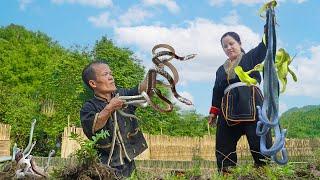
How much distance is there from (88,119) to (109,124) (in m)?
0.14

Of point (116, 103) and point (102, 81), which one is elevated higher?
point (102, 81)

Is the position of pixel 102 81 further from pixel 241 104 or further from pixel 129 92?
pixel 241 104

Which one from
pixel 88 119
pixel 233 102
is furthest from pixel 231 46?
pixel 88 119

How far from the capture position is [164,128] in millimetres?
27219

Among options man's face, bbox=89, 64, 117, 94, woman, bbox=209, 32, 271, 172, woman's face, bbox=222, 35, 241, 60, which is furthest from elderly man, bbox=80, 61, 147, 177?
woman's face, bbox=222, 35, 241, 60

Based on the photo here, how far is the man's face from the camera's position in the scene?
3.21 m

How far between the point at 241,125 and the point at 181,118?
27.3m

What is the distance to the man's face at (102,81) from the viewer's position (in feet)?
→ 10.5

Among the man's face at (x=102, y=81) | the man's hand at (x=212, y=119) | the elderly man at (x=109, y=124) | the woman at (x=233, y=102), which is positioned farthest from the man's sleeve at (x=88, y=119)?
the man's hand at (x=212, y=119)

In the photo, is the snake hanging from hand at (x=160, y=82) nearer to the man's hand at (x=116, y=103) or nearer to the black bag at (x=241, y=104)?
the man's hand at (x=116, y=103)

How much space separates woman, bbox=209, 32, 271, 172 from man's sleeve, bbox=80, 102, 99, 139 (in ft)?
2.71

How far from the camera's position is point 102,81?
127 inches

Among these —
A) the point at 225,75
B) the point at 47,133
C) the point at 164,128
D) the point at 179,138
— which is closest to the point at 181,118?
the point at 164,128

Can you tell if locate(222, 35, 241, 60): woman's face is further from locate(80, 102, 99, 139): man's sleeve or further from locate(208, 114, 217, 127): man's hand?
locate(80, 102, 99, 139): man's sleeve
